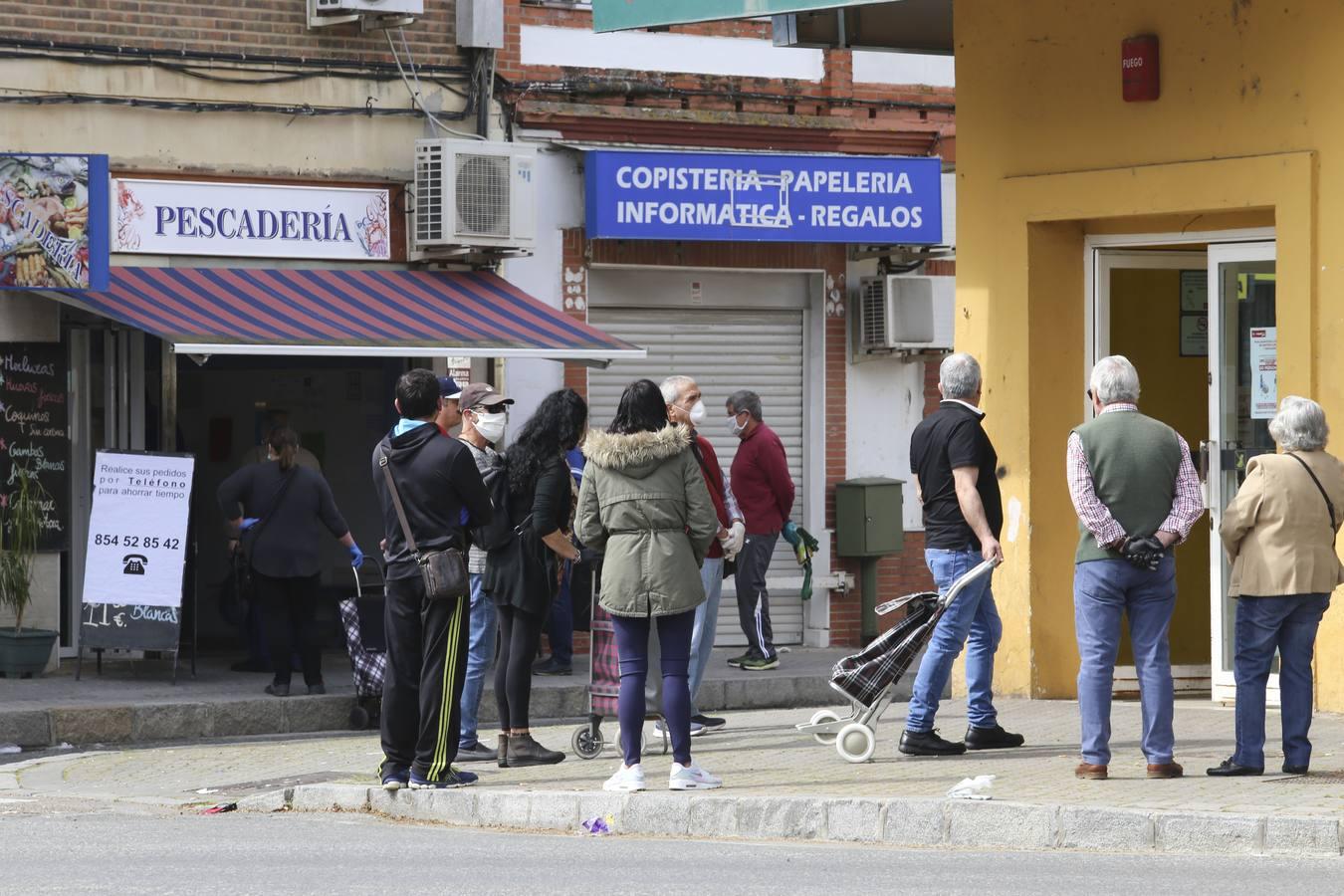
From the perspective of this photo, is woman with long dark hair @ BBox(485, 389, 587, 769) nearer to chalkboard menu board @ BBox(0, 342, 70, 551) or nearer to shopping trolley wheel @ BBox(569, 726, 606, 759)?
shopping trolley wheel @ BBox(569, 726, 606, 759)

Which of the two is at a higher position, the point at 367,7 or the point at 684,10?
the point at 367,7

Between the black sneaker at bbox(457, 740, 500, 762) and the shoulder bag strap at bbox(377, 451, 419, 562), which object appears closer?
the shoulder bag strap at bbox(377, 451, 419, 562)

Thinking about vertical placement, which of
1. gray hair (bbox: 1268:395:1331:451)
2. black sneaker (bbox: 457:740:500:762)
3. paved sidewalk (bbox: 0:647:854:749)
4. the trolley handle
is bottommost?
paved sidewalk (bbox: 0:647:854:749)

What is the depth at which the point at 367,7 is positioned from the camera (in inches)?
644

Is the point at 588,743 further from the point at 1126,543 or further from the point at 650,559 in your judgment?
the point at 1126,543

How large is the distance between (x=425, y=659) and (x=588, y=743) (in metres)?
1.60

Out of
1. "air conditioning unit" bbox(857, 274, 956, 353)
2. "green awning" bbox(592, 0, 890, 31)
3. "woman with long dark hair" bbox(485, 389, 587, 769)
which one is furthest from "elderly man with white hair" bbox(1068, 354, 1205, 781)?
"air conditioning unit" bbox(857, 274, 956, 353)

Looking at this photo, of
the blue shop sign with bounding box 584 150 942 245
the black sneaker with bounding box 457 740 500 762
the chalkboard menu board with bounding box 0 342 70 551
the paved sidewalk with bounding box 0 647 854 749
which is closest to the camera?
the black sneaker with bounding box 457 740 500 762

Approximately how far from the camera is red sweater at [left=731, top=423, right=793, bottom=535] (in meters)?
15.9

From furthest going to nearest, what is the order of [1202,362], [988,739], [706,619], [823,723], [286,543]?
[286,543]
[1202,362]
[706,619]
[823,723]
[988,739]

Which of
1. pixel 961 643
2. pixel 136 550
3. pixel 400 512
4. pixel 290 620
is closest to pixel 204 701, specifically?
pixel 290 620

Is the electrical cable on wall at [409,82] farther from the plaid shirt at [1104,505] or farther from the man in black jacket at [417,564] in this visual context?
the plaid shirt at [1104,505]

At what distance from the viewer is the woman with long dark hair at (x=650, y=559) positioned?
30.9 feet

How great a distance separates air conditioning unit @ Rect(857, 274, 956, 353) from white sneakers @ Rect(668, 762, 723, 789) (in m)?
9.03
